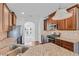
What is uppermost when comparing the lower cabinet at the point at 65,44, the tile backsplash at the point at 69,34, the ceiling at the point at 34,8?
the ceiling at the point at 34,8

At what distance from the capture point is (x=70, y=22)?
168 cm

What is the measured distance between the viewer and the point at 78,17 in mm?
1635

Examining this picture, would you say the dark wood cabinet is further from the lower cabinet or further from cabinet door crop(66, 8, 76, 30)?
cabinet door crop(66, 8, 76, 30)

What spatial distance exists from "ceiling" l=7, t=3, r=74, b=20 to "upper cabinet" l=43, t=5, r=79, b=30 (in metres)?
0.08

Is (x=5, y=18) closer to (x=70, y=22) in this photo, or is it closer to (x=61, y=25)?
(x=61, y=25)

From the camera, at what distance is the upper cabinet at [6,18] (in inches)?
65.2

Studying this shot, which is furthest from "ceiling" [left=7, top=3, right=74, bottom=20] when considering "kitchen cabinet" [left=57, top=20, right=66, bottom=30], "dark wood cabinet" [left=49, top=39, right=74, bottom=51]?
"dark wood cabinet" [left=49, top=39, right=74, bottom=51]

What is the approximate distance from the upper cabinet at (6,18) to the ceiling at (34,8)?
58 mm

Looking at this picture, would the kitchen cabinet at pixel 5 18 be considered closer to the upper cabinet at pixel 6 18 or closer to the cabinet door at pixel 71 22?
the upper cabinet at pixel 6 18

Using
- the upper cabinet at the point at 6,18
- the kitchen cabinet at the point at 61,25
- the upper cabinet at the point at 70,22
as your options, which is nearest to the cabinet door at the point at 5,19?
the upper cabinet at the point at 6,18

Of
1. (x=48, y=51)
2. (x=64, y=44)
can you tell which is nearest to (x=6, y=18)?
(x=48, y=51)

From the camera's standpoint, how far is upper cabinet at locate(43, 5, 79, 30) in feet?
5.37

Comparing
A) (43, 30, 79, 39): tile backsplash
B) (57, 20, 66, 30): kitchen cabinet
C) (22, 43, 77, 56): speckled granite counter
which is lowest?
(22, 43, 77, 56): speckled granite counter

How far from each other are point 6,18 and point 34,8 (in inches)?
15.1
